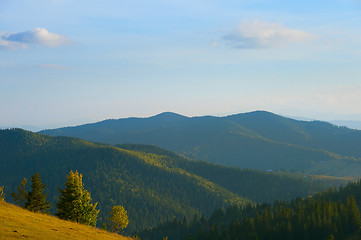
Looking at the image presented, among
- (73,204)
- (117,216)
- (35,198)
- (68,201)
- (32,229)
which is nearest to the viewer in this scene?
(32,229)

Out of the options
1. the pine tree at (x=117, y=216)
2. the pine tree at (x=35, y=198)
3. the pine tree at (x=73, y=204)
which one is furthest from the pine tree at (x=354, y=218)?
the pine tree at (x=35, y=198)

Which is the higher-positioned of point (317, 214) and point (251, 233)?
point (317, 214)

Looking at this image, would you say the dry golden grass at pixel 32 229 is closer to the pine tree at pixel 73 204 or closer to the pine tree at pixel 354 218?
the pine tree at pixel 73 204

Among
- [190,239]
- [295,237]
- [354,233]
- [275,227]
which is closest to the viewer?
[354,233]

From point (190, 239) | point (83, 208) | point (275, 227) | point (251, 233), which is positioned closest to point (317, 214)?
point (275, 227)

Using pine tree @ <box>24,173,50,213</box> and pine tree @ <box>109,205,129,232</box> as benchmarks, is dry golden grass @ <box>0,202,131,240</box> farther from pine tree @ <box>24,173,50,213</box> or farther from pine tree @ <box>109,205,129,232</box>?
pine tree @ <box>109,205,129,232</box>

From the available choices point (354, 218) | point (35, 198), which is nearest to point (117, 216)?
point (35, 198)

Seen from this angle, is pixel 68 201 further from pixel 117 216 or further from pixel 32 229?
pixel 32 229

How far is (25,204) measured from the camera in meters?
86.1

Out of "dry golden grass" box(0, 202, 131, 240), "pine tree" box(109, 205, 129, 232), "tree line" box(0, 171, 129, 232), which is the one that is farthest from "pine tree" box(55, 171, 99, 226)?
"pine tree" box(109, 205, 129, 232)

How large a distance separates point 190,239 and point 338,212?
73.8m

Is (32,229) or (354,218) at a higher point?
(32,229)

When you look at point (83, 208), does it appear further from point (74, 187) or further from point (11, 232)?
point (11, 232)

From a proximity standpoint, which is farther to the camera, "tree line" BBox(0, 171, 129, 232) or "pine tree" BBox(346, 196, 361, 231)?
"pine tree" BBox(346, 196, 361, 231)
